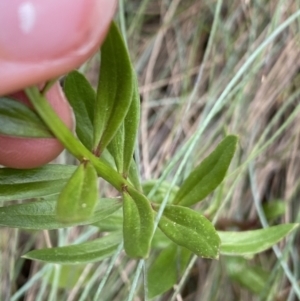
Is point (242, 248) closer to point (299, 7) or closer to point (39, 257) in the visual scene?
point (39, 257)

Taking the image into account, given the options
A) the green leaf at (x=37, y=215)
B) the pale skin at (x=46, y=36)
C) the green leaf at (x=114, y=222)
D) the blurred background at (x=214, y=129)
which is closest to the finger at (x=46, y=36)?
the pale skin at (x=46, y=36)

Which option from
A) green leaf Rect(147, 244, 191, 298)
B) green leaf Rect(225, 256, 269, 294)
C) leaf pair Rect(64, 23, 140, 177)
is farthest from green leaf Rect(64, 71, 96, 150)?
green leaf Rect(225, 256, 269, 294)

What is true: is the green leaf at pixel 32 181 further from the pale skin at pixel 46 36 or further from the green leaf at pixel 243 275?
the green leaf at pixel 243 275

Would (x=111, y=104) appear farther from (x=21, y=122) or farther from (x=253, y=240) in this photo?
(x=253, y=240)

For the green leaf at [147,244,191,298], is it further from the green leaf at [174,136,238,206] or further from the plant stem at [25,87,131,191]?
the plant stem at [25,87,131,191]

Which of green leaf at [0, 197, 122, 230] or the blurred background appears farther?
the blurred background

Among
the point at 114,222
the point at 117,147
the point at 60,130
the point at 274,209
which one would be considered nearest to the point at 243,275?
the point at 274,209
